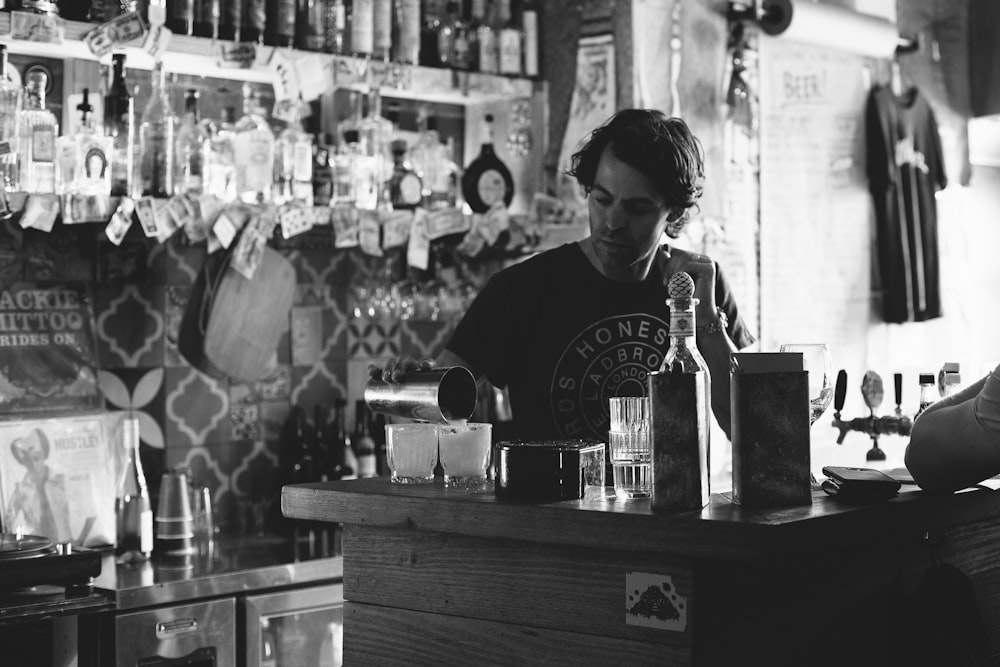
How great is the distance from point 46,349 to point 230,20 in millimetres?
998

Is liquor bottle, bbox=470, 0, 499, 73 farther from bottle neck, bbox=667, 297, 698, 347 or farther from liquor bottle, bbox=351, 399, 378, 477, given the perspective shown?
bottle neck, bbox=667, 297, 698, 347

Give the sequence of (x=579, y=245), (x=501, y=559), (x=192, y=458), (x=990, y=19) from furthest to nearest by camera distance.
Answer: (x=990, y=19) → (x=192, y=458) → (x=579, y=245) → (x=501, y=559)

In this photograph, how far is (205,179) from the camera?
323 centimetres

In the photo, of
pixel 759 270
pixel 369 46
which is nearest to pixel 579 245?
pixel 369 46

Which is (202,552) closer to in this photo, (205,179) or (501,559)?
(205,179)

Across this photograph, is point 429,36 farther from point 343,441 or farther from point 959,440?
point 959,440

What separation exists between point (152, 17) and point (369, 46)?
2.15ft

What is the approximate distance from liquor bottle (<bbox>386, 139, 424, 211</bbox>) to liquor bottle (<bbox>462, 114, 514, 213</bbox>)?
9.9 inches

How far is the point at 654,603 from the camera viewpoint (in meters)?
1.57

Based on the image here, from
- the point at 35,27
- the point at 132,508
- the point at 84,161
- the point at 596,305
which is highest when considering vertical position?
the point at 35,27

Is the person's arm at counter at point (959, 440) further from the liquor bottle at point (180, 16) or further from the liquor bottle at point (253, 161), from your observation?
the liquor bottle at point (180, 16)

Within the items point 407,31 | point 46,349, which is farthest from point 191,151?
point 407,31

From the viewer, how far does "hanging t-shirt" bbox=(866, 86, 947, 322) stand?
478 centimetres

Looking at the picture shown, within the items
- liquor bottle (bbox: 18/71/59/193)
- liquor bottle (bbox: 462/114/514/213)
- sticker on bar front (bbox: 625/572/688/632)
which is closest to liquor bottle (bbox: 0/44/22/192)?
liquor bottle (bbox: 18/71/59/193)
